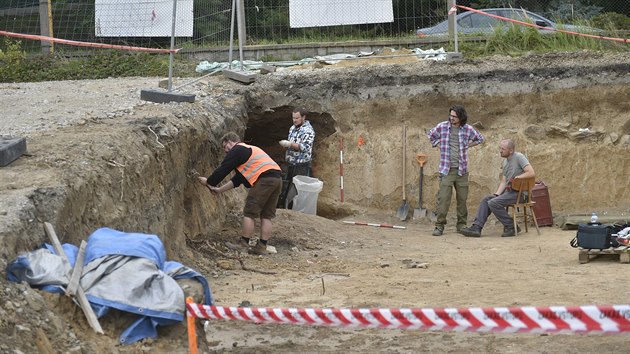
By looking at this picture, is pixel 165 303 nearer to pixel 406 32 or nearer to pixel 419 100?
pixel 419 100

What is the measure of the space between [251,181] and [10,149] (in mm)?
3671

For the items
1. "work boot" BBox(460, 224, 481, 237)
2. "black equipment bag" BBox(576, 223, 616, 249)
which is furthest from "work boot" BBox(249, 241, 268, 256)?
"black equipment bag" BBox(576, 223, 616, 249)

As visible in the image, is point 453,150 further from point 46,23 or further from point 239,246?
point 46,23

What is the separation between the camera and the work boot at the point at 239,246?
1223cm

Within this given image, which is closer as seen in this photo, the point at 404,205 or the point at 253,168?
the point at 253,168

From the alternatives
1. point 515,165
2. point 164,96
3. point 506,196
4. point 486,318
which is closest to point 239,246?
point 164,96

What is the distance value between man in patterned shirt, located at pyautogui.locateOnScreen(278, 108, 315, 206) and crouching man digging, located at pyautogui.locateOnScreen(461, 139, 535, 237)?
2.73 meters

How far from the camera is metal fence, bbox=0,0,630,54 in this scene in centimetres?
1756

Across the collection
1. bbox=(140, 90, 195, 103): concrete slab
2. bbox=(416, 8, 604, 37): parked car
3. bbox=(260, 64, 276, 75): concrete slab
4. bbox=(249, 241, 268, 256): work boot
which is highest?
bbox=(416, 8, 604, 37): parked car

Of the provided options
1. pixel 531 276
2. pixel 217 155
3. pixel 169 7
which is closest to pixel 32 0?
pixel 169 7

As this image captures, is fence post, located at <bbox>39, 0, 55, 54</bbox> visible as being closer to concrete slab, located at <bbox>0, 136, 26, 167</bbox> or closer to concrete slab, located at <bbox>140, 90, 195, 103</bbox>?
concrete slab, located at <bbox>140, 90, 195, 103</bbox>

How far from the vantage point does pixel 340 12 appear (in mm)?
18062

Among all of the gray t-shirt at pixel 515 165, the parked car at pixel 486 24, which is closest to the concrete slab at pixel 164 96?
the gray t-shirt at pixel 515 165

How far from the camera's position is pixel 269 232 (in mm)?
12297
